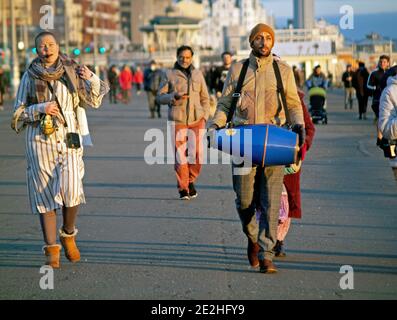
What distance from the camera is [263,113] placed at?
8.53m

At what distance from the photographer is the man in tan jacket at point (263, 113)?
27.9 ft

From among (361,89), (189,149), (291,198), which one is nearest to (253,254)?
(291,198)

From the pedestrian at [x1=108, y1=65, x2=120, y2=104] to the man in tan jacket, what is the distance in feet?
136

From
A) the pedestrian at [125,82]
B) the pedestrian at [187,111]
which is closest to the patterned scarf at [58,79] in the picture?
the pedestrian at [187,111]

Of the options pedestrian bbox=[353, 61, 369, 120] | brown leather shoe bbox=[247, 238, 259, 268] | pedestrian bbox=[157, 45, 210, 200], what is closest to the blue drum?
brown leather shoe bbox=[247, 238, 259, 268]

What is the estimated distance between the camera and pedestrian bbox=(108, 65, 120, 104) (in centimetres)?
5000

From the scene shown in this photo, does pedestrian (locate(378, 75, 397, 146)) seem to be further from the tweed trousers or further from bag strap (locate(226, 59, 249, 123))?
bag strap (locate(226, 59, 249, 123))

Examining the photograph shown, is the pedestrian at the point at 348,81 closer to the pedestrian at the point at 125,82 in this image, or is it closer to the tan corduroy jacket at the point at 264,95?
the pedestrian at the point at 125,82

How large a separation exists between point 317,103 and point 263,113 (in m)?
21.4

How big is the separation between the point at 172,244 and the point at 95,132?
18270mm

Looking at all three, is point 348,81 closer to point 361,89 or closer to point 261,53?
point 361,89

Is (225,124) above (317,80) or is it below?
below

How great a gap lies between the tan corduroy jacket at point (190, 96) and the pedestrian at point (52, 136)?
458cm

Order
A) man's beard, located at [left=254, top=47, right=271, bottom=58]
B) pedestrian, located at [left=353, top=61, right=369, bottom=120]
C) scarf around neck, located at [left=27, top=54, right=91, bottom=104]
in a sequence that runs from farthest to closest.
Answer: pedestrian, located at [left=353, top=61, right=369, bottom=120], scarf around neck, located at [left=27, top=54, right=91, bottom=104], man's beard, located at [left=254, top=47, right=271, bottom=58]
